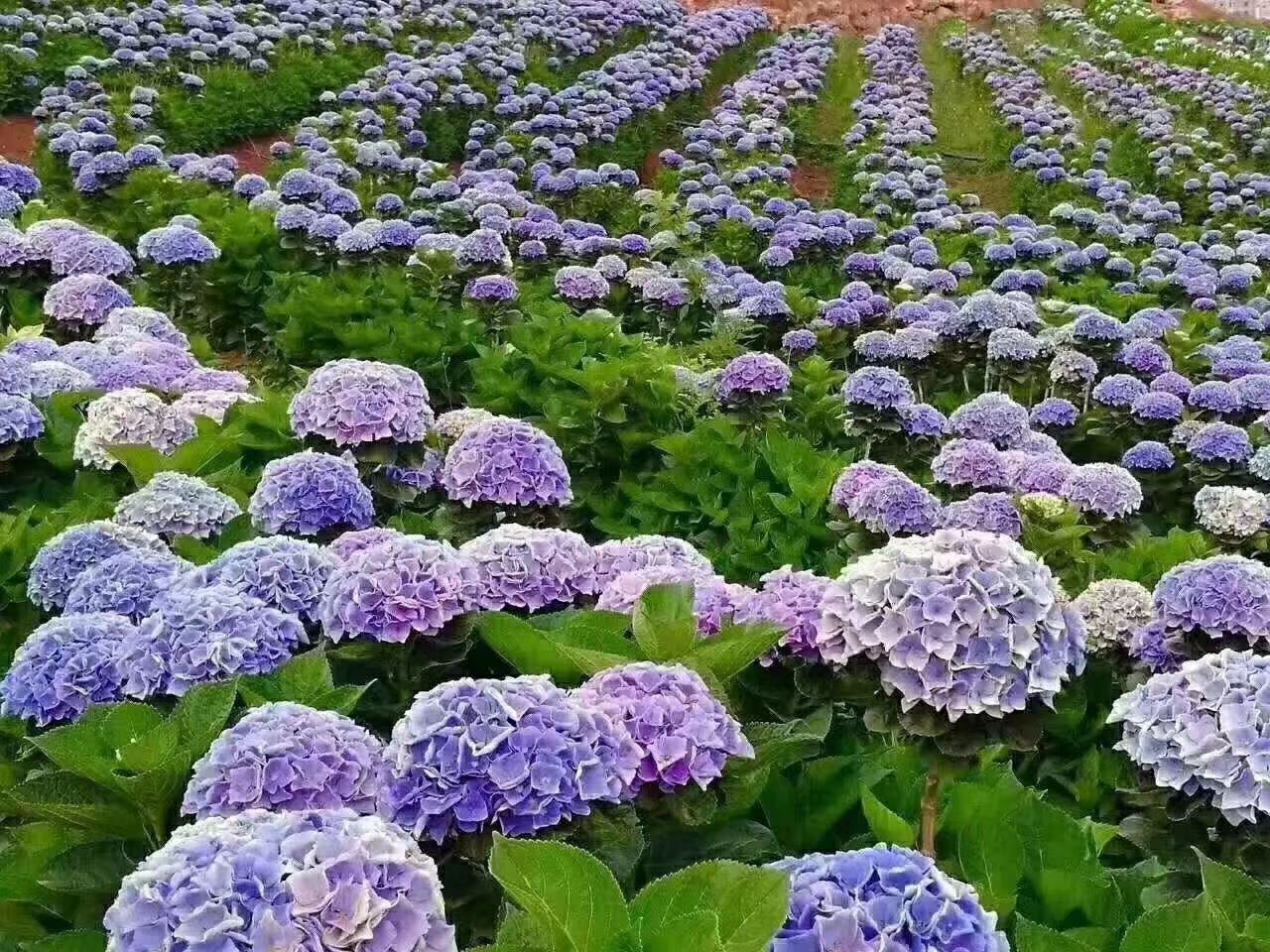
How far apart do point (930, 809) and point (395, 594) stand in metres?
0.95

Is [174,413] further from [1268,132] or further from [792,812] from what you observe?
[1268,132]

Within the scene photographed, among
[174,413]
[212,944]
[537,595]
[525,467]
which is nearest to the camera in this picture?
[212,944]

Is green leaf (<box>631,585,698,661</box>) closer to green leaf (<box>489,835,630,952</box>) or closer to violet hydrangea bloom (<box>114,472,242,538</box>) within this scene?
green leaf (<box>489,835,630,952</box>)

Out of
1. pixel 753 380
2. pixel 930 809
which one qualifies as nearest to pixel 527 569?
pixel 930 809

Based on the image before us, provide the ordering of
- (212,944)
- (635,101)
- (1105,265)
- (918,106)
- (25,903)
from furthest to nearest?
1. (918,106)
2. (635,101)
3. (1105,265)
4. (25,903)
5. (212,944)

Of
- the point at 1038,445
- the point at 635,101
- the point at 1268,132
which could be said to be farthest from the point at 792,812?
the point at 1268,132

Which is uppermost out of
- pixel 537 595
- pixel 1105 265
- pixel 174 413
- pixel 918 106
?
pixel 537 595

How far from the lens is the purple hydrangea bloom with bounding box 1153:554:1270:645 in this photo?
2.76m

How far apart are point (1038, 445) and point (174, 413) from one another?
3119 millimetres

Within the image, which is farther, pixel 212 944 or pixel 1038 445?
pixel 1038 445

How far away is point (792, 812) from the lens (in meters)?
1.97

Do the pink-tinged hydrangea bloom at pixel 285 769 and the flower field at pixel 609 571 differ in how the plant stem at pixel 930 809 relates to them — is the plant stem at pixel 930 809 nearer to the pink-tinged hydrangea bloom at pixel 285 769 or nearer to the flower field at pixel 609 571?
the flower field at pixel 609 571

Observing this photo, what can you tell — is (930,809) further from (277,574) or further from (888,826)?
(277,574)

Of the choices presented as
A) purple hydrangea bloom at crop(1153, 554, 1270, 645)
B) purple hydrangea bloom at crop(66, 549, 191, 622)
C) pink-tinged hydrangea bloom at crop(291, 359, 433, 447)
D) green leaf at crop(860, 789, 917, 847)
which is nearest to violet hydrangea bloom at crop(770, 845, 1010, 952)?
green leaf at crop(860, 789, 917, 847)
